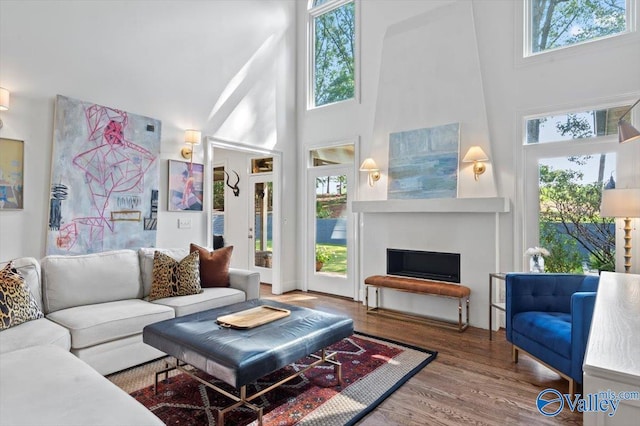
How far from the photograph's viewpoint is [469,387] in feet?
8.73

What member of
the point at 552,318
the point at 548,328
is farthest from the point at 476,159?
the point at 548,328

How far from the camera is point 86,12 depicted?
3561mm

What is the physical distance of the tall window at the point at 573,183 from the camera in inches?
142

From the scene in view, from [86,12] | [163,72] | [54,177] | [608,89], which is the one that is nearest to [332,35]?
[163,72]

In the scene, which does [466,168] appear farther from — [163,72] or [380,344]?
[163,72]

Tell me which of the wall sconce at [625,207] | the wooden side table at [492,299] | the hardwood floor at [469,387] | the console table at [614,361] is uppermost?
the wall sconce at [625,207]

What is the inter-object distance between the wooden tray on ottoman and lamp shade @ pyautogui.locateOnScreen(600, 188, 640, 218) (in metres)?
2.87

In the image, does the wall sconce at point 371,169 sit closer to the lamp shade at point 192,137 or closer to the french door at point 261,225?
the french door at point 261,225

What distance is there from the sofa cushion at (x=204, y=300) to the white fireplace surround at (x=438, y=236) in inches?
77.6

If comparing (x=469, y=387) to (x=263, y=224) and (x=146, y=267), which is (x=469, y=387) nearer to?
(x=146, y=267)

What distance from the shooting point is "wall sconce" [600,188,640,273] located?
304cm

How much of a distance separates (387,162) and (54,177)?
3.66m

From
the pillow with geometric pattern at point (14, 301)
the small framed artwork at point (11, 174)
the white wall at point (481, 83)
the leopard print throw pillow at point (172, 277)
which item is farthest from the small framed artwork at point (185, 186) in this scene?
the white wall at point (481, 83)

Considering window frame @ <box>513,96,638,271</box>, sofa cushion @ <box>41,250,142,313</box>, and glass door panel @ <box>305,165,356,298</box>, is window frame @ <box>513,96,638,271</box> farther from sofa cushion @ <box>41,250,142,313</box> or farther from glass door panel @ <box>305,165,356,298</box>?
sofa cushion @ <box>41,250,142,313</box>
